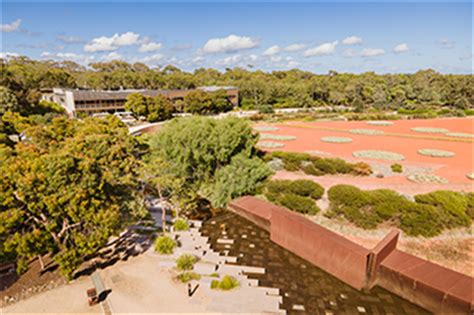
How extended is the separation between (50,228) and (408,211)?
16602 millimetres

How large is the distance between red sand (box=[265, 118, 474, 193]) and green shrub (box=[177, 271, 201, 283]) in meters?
10.8

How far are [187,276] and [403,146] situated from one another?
94.3 feet

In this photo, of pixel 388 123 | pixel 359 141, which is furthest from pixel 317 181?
pixel 388 123

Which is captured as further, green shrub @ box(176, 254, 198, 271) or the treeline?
the treeline

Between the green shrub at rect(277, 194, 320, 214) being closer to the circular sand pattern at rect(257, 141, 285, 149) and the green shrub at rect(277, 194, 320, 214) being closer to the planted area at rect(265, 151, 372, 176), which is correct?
the planted area at rect(265, 151, 372, 176)

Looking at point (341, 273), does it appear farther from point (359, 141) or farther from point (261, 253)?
point (359, 141)

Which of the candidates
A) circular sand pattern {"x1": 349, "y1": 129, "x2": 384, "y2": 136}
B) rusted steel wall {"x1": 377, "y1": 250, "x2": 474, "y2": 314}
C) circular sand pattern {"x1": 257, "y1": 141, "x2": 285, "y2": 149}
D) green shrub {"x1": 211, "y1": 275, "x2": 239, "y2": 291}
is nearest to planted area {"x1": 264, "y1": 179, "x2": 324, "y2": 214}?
rusted steel wall {"x1": 377, "y1": 250, "x2": 474, "y2": 314}

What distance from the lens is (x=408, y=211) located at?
14836mm

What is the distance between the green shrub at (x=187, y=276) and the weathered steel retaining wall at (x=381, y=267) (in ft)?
15.7

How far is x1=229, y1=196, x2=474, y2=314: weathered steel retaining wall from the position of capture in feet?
33.4

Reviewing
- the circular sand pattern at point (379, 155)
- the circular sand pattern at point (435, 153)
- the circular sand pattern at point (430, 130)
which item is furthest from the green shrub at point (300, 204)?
the circular sand pattern at point (430, 130)

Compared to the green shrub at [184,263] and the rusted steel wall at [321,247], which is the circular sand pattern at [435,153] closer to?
the rusted steel wall at [321,247]

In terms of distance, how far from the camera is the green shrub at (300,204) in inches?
664

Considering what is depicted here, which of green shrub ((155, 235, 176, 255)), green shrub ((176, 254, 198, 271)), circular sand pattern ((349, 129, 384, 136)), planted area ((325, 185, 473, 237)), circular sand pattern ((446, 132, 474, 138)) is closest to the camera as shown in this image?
green shrub ((176, 254, 198, 271))
